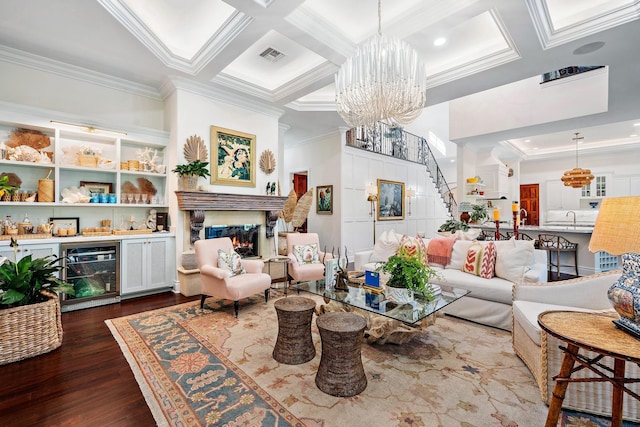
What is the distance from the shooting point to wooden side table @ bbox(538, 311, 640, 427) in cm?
119

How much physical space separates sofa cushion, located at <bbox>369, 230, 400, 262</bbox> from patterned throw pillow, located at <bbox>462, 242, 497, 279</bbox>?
3.40 ft

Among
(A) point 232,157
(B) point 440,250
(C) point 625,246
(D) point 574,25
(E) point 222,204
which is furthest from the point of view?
(A) point 232,157

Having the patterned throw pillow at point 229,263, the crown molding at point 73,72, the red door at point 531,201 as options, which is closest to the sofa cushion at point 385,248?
the patterned throw pillow at point 229,263

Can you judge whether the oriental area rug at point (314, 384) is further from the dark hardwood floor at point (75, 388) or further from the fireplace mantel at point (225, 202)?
the fireplace mantel at point (225, 202)

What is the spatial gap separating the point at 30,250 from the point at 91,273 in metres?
0.69

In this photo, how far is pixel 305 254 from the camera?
177 inches

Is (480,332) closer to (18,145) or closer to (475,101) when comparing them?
(475,101)

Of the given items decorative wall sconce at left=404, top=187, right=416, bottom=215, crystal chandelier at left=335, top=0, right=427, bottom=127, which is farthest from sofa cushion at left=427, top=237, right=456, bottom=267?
decorative wall sconce at left=404, top=187, right=416, bottom=215

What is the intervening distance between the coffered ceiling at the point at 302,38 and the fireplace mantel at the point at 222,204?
1807 millimetres

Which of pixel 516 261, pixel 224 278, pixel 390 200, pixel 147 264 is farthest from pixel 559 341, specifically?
pixel 390 200

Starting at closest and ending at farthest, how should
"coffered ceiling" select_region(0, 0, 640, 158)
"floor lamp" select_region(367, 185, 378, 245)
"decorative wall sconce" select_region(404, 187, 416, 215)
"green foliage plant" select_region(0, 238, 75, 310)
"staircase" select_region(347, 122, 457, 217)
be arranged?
1. "green foliage plant" select_region(0, 238, 75, 310)
2. "coffered ceiling" select_region(0, 0, 640, 158)
3. "floor lamp" select_region(367, 185, 378, 245)
4. "staircase" select_region(347, 122, 457, 217)
5. "decorative wall sconce" select_region(404, 187, 416, 215)

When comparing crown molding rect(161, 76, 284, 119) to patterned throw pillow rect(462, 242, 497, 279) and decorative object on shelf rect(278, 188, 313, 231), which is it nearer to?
decorative object on shelf rect(278, 188, 313, 231)

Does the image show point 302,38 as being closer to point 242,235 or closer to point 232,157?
point 232,157

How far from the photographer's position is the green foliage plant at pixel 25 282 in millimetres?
2469
